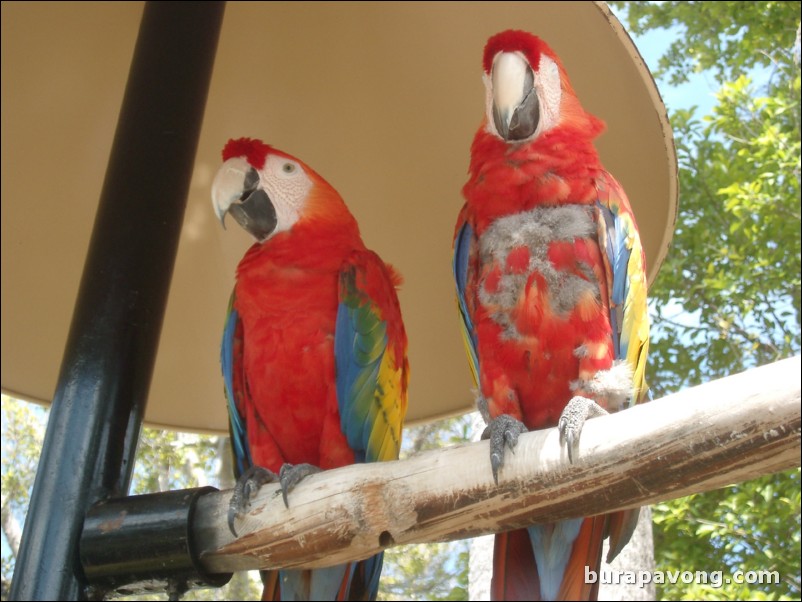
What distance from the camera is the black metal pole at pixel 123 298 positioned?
56.7 inches

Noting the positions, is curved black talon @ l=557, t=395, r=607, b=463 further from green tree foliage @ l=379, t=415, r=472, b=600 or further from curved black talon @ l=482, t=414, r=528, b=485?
green tree foliage @ l=379, t=415, r=472, b=600

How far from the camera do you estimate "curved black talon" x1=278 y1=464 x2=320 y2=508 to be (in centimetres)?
141

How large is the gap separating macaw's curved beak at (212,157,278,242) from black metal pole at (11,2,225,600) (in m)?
0.08

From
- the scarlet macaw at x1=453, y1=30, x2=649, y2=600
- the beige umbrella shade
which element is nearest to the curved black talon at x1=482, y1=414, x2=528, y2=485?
the scarlet macaw at x1=453, y1=30, x2=649, y2=600

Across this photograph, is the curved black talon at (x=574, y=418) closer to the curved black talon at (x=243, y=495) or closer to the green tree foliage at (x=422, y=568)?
the curved black talon at (x=243, y=495)

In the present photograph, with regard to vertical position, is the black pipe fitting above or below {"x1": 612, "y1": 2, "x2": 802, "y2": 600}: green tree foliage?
below

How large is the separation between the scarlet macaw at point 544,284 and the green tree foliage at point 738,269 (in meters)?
3.58

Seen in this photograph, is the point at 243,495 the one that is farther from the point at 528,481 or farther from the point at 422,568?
the point at 422,568

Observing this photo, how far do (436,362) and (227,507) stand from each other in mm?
1142

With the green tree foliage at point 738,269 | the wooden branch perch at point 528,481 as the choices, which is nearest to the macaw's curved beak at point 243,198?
the wooden branch perch at point 528,481

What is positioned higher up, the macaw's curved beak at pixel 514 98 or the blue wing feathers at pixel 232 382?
the macaw's curved beak at pixel 514 98

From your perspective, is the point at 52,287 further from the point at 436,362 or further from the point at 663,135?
the point at 663,135

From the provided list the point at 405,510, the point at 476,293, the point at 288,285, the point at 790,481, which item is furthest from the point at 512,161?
the point at 790,481

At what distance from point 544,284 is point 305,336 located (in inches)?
20.8
